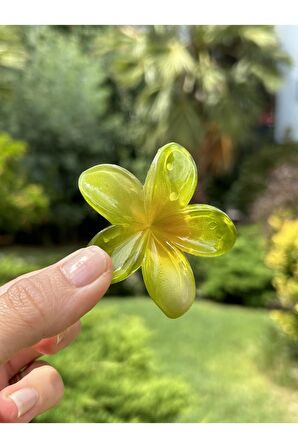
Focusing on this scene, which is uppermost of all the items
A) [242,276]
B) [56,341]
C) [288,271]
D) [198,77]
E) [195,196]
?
[56,341]

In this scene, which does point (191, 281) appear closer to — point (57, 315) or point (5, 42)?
point (57, 315)

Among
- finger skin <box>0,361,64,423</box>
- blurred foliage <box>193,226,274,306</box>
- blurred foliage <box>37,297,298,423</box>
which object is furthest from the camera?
blurred foliage <box>193,226,274,306</box>

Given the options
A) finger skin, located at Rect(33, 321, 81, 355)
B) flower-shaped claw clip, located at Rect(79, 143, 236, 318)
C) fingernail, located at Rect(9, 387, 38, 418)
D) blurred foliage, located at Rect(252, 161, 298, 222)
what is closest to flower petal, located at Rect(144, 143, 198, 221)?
flower-shaped claw clip, located at Rect(79, 143, 236, 318)

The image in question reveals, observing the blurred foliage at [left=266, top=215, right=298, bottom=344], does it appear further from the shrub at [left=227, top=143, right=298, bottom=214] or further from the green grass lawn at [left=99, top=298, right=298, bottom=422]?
the shrub at [left=227, top=143, right=298, bottom=214]

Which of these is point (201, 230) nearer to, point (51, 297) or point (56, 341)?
point (51, 297)

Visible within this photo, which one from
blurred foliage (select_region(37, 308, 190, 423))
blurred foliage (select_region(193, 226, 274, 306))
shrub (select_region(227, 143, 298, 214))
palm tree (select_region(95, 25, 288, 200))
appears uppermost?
palm tree (select_region(95, 25, 288, 200))

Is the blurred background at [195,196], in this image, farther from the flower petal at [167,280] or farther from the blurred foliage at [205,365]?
the flower petal at [167,280]

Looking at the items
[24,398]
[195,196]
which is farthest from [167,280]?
[195,196]
